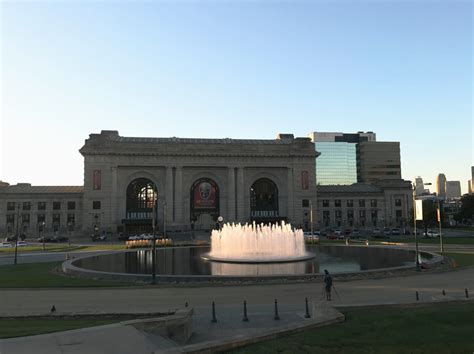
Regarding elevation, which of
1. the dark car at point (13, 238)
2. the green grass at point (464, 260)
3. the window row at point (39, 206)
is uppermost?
the window row at point (39, 206)

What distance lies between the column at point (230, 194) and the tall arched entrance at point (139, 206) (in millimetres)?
18917

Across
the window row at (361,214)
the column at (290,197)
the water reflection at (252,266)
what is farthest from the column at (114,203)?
the window row at (361,214)

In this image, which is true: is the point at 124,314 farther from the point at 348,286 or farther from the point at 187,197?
the point at 187,197

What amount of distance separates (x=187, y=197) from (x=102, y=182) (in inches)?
844

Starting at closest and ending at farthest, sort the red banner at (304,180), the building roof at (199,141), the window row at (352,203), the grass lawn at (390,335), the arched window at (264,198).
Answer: the grass lawn at (390,335) → the building roof at (199,141) → the arched window at (264,198) → the red banner at (304,180) → the window row at (352,203)

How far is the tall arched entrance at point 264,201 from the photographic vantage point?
106688 mm

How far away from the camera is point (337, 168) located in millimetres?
189750

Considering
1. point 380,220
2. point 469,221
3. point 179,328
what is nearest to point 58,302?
Answer: point 179,328

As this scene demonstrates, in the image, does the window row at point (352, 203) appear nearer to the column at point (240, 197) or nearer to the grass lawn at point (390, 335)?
the column at point (240, 197)

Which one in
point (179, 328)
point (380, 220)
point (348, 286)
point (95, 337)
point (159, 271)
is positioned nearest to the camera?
point (95, 337)

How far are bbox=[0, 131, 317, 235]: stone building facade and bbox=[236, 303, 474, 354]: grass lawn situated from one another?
270ft

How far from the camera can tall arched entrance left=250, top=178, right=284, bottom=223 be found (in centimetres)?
10669

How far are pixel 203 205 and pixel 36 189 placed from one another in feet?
153

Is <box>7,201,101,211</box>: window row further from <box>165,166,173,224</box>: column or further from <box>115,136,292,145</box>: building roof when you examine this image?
<box>165,166,173,224</box>: column
